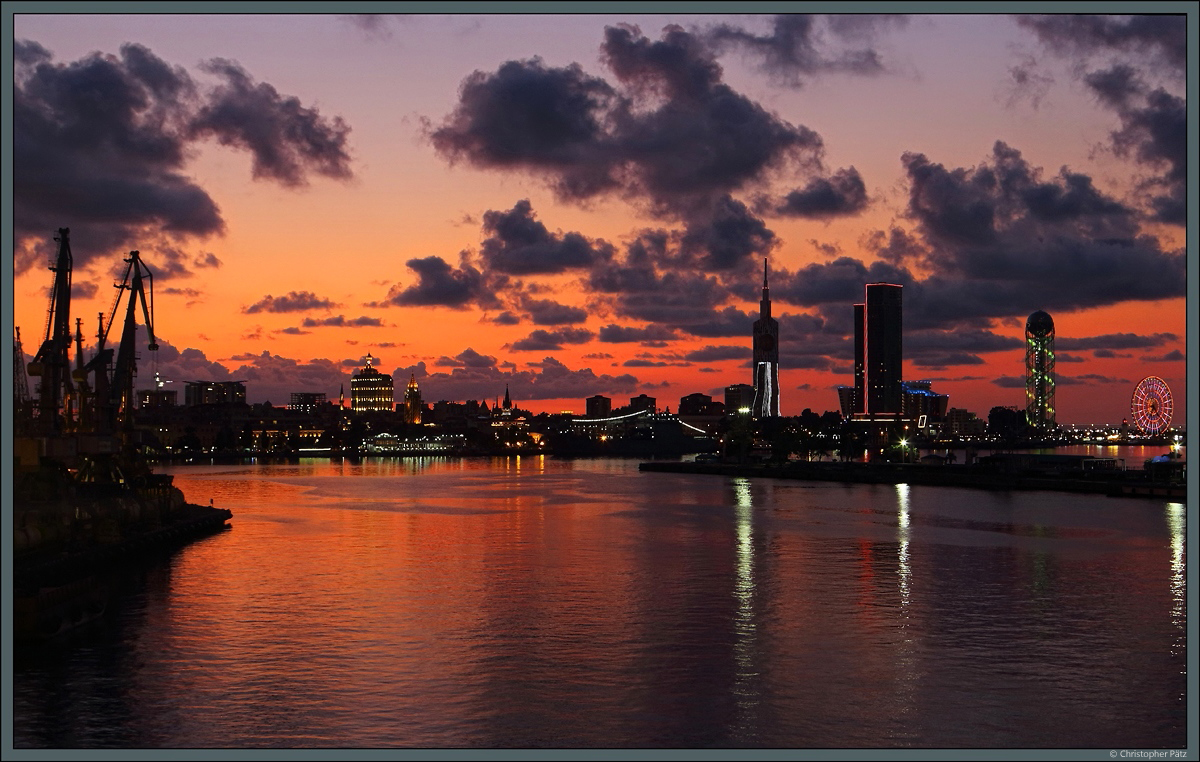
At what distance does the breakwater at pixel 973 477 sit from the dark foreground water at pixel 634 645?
29812mm

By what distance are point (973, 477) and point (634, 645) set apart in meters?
78.2

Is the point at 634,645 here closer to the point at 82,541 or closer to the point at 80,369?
the point at 82,541

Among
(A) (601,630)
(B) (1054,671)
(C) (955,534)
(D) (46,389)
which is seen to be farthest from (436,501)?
(B) (1054,671)

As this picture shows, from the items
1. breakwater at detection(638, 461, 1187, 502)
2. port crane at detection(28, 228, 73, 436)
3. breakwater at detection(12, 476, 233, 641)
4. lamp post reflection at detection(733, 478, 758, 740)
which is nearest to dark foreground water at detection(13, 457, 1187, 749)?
lamp post reflection at detection(733, 478, 758, 740)

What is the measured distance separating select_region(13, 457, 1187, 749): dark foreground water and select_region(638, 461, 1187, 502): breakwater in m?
29.8

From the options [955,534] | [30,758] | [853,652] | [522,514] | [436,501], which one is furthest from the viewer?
[436,501]

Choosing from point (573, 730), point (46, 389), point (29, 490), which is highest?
point (46, 389)

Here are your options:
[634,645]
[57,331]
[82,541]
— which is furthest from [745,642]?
[57,331]

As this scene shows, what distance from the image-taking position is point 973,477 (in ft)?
317

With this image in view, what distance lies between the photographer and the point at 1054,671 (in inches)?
893

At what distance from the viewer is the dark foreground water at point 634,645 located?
1884 cm

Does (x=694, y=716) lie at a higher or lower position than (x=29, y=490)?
lower

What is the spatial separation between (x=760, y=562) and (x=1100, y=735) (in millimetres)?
22353

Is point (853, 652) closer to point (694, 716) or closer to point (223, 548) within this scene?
point (694, 716)
